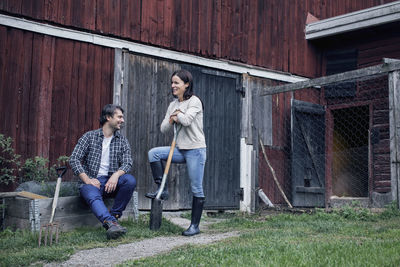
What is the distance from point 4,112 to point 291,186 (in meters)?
5.70

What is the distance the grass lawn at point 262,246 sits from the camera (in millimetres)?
3434

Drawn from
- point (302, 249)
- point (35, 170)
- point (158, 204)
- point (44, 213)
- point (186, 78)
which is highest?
point (186, 78)

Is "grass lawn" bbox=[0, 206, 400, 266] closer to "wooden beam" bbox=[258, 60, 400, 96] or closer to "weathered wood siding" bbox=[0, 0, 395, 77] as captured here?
"wooden beam" bbox=[258, 60, 400, 96]

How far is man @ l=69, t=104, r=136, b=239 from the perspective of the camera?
16.7 ft

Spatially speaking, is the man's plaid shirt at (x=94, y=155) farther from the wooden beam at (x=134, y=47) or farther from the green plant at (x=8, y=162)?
the wooden beam at (x=134, y=47)

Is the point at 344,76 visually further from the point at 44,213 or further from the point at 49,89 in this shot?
the point at 44,213

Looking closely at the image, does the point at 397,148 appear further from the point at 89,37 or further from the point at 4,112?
the point at 4,112

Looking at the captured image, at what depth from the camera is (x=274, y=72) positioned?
9.41 m

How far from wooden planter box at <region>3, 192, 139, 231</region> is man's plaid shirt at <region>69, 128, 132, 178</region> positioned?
1.23 feet

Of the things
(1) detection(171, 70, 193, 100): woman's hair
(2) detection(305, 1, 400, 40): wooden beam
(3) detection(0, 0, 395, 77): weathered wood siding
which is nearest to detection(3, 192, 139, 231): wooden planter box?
(1) detection(171, 70, 193, 100): woman's hair

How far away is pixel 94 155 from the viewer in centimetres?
535

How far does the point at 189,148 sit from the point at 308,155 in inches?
201

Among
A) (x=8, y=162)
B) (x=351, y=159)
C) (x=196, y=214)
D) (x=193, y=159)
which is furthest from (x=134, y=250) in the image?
(x=351, y=159)

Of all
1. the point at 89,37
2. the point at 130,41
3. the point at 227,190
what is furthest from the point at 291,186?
the point at 89,37
